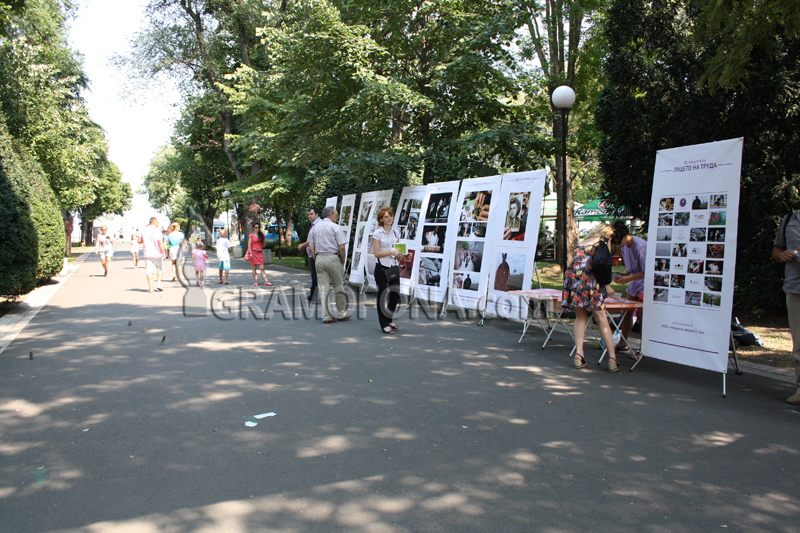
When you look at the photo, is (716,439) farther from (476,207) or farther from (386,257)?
(476,207)

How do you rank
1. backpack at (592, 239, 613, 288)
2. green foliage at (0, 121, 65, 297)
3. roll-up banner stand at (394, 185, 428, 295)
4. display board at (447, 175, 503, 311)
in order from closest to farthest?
backpack at (592, 239, 613, 288) → display board at (447, 175, 503, 311) → green foliage at (0, 121, 65, 297) → roll-up banner stand at (394, 185, 428, 295)

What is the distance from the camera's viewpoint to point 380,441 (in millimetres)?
4434

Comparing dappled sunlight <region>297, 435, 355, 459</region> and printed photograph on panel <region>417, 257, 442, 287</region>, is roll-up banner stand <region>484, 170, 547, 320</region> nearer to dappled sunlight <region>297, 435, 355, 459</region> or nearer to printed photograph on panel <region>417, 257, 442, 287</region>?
printed photograph on panel <region>417, 257, 442, 287</region>

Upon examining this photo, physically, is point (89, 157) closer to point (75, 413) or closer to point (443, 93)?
point (443, 93)

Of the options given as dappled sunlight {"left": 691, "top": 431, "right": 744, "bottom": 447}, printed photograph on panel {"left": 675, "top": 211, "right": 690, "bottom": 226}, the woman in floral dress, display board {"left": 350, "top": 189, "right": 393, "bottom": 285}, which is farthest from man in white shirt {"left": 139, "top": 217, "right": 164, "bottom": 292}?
dappled sunlight {"left": 691, "top": 431, "right": 744, "bottom": 447}

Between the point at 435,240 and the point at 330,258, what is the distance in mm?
2261

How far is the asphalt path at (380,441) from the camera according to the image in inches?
132

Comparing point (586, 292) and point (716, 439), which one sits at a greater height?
point (586, 292)

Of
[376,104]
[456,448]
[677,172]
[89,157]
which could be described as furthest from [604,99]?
[89,157]

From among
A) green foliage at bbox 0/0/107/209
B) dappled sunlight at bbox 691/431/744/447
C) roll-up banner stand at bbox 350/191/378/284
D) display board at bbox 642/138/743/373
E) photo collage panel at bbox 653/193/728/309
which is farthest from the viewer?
green foliage at bbox 0/0/107/209

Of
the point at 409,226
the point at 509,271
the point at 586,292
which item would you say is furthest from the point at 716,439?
the point at 409,226

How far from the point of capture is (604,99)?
12172 millimetres

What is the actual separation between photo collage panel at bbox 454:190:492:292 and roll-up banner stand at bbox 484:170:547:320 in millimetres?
214

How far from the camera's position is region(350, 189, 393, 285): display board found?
14.4 meters
